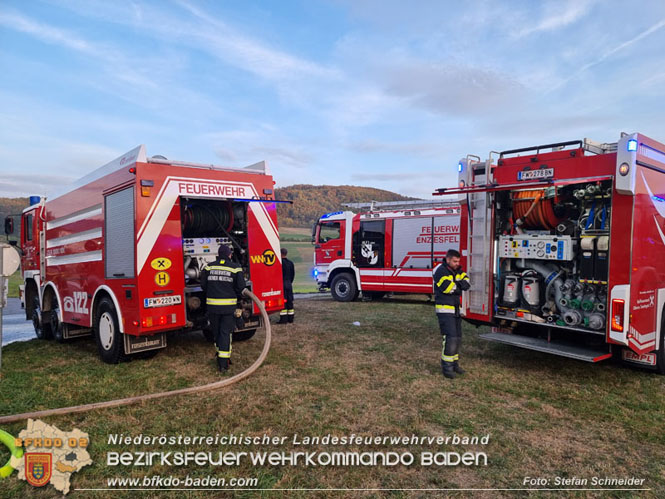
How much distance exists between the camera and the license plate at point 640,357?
557 cm

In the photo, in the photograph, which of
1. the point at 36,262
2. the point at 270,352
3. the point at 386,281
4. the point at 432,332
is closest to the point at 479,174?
the point at 432,332

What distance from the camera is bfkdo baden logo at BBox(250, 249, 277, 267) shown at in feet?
23.1

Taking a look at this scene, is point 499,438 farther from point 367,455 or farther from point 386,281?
point 386,281

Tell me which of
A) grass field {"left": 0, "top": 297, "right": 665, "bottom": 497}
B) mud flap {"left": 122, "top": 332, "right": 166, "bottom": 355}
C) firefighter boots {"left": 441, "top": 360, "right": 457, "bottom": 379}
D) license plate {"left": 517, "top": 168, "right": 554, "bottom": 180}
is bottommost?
grass field {"left": 0, "top": 297, "right": 665, "bottom": 497}

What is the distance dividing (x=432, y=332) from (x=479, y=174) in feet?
11.6

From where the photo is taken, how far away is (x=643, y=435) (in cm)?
420

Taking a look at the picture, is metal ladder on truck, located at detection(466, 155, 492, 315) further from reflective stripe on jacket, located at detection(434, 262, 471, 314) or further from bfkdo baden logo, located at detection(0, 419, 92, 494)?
bfkdo baden logo, located at detection(0, 419, 92, 494)

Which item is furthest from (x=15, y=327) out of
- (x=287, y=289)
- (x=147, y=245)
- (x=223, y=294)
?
(x=223, y=294)

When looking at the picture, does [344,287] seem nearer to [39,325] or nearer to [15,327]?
[39,325]

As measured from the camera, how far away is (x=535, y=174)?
240 inches

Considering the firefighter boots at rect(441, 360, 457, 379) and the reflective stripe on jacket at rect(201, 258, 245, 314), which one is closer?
the firefighter boots at rect(441, 360, 457, 379)

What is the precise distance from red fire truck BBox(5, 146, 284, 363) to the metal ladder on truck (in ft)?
10.2

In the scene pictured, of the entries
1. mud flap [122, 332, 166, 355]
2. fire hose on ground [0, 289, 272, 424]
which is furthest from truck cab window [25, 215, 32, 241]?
fire hose on ground [0, 289, 272, 424]

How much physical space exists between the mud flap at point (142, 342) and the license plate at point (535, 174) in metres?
5.66
